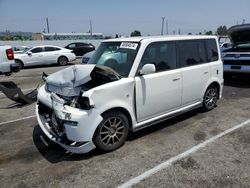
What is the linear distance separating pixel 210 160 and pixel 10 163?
118 inches

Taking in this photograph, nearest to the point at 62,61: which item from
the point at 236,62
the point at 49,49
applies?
the point at 49,49

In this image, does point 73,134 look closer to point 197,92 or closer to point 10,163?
point 10,163

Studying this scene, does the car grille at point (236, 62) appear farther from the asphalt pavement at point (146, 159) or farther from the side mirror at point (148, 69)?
the side mirror at point (148, 69)

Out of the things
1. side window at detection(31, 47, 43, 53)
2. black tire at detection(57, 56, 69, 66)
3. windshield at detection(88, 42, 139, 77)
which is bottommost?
black tire at detection(57, 56, 69, 66)

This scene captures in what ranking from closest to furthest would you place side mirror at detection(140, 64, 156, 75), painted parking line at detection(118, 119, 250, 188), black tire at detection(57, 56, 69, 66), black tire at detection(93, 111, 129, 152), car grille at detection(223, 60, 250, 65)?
painted parking line at detection(118, 119, 250, 188)
black tire at detection(93, 111, 129, 152)
side mirror at detection(140, 64, 156, 75)
car grille at detection(223, 60, 250, 65)
black tire at detection(57, 56, 69, 66)

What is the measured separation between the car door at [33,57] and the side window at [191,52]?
1283 centimetres

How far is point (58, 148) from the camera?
4383 mm

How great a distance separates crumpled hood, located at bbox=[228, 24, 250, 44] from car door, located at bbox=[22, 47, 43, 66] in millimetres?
11329

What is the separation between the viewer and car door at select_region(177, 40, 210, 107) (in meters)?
5.23

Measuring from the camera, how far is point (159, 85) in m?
4.69

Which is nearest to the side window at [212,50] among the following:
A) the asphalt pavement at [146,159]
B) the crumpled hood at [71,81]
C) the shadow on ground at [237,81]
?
the asphalt pavement at [146,159]

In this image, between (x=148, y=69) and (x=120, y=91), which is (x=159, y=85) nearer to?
(x=148, y=69)

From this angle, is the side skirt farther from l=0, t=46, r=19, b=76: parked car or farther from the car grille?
l=0, t=46, r=19, b=76: parked car

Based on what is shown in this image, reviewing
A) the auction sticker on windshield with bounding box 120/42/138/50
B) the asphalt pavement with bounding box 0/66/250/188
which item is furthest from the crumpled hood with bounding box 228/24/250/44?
the auction sticker on windshield with bounding box 120/42/138/50
